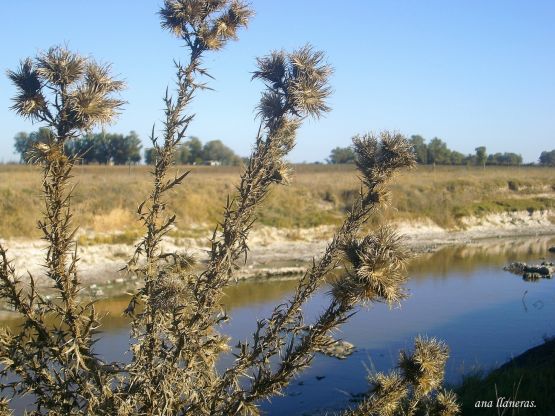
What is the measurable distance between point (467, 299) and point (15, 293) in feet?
73.0

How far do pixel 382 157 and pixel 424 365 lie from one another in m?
1.34

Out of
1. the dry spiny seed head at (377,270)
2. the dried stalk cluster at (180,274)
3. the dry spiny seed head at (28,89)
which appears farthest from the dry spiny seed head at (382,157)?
the dry spiny seed head at (28,89)

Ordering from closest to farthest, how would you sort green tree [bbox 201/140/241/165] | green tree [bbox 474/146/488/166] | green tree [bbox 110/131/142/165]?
green tree [bbox 110/131/142/165], green tree [bbox 201/140/241/165], green tree [bbox 474/146/488/166]

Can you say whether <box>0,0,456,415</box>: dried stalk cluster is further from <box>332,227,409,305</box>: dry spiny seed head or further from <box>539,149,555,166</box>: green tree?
<box>539,149,555,166</box>: green tree

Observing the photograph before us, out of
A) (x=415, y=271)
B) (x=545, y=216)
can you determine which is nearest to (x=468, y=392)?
(x=415, y=271)

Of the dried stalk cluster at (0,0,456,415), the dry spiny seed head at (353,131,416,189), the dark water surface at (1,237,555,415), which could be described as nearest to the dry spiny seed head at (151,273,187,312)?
the dried stalk cluster at (0,0,456,415)

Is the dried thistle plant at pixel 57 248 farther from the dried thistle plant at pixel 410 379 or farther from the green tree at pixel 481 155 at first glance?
the green tree at pixel 481 155

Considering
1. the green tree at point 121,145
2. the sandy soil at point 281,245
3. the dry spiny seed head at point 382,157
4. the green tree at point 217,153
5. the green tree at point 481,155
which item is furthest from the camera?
the green tree at point 481,155

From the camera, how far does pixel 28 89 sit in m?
3.26

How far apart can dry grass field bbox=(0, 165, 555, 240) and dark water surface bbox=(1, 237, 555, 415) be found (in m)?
3.48

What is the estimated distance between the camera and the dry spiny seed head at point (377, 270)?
124 inches

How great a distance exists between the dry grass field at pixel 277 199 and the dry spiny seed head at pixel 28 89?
14.3m

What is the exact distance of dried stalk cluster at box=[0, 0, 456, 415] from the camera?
10.4ft

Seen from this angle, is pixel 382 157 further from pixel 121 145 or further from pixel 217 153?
pixel 217 153
